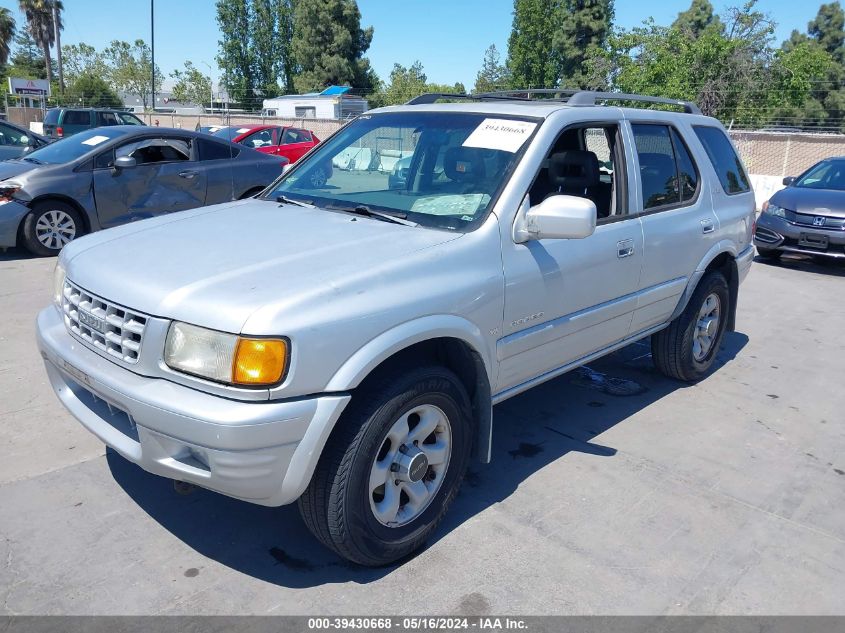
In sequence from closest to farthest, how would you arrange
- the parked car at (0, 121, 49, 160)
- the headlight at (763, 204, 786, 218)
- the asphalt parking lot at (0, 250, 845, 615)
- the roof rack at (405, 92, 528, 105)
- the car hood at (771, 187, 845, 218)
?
the asphalt parking lot at (0, 250, 845, 615) → the roof rack at (405, 92, 528, 105) → the car hood at (771, 187, 845, 218) → the headlight at (763, 204, 786, 218) → the parked car at (0, 121, 49, 160)

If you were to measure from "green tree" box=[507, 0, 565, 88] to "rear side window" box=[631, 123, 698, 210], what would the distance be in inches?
2006

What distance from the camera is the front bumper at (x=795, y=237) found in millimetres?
9180

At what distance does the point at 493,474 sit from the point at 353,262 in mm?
1591

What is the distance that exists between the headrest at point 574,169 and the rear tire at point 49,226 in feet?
21.4

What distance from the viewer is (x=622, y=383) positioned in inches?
209

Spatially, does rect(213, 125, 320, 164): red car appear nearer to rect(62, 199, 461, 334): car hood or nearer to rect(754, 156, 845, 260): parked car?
rect(754, 156, 845, 260): parked car

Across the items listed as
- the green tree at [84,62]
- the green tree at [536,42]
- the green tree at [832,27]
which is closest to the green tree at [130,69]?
the green tree at [84,62]

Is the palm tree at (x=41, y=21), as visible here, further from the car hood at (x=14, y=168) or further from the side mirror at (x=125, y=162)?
the side mirror at (x=125, y=162)

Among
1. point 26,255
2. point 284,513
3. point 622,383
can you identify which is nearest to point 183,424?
point 284,513

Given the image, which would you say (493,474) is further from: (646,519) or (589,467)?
(646,519)

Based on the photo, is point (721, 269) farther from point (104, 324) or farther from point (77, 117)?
point (77, 117)

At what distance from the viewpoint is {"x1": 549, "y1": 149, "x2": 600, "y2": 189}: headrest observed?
12.8 ft

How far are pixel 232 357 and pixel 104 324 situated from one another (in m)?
0.70

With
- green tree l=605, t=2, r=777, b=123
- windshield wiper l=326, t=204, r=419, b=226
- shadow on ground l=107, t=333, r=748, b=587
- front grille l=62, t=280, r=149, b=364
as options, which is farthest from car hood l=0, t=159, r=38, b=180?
green tree l=605, t=2, r=777, b=123
